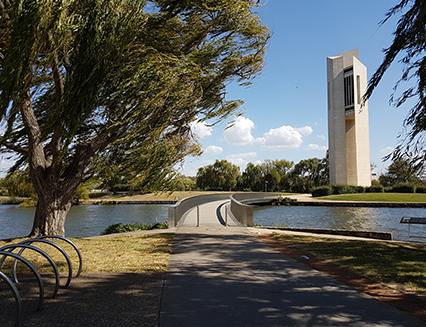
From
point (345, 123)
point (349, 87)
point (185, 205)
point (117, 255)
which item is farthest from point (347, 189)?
A: point (117, 255)

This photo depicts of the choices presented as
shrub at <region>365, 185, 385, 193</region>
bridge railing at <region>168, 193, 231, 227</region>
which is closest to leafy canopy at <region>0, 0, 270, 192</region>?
bridge railing at <region>168, 193, 231, 227</region>

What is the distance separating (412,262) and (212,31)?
34.2 feet

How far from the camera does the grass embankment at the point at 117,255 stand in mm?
6883

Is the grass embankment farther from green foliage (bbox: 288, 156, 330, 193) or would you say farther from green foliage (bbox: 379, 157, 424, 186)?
green foliage (bbox: 288, 156, 330, 193)

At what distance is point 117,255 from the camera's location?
826cm

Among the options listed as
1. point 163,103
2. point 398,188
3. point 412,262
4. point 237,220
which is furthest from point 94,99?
point 398,188

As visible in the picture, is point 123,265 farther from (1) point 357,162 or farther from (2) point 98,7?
(1) point 357,162

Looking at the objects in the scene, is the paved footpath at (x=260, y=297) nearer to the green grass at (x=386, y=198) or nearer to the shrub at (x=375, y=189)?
the green grass at (x=386, y=198)

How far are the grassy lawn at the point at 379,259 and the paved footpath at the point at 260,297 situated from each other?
112cm

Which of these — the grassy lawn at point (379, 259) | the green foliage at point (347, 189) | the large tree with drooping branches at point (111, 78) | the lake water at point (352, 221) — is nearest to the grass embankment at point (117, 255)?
the large tree with drooping branches at point (111, 78)

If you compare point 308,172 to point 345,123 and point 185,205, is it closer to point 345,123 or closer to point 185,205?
point 345,123

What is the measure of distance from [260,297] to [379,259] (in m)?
4.37

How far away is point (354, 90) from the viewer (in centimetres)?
6303

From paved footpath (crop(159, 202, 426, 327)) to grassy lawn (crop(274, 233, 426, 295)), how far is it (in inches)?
44.2
